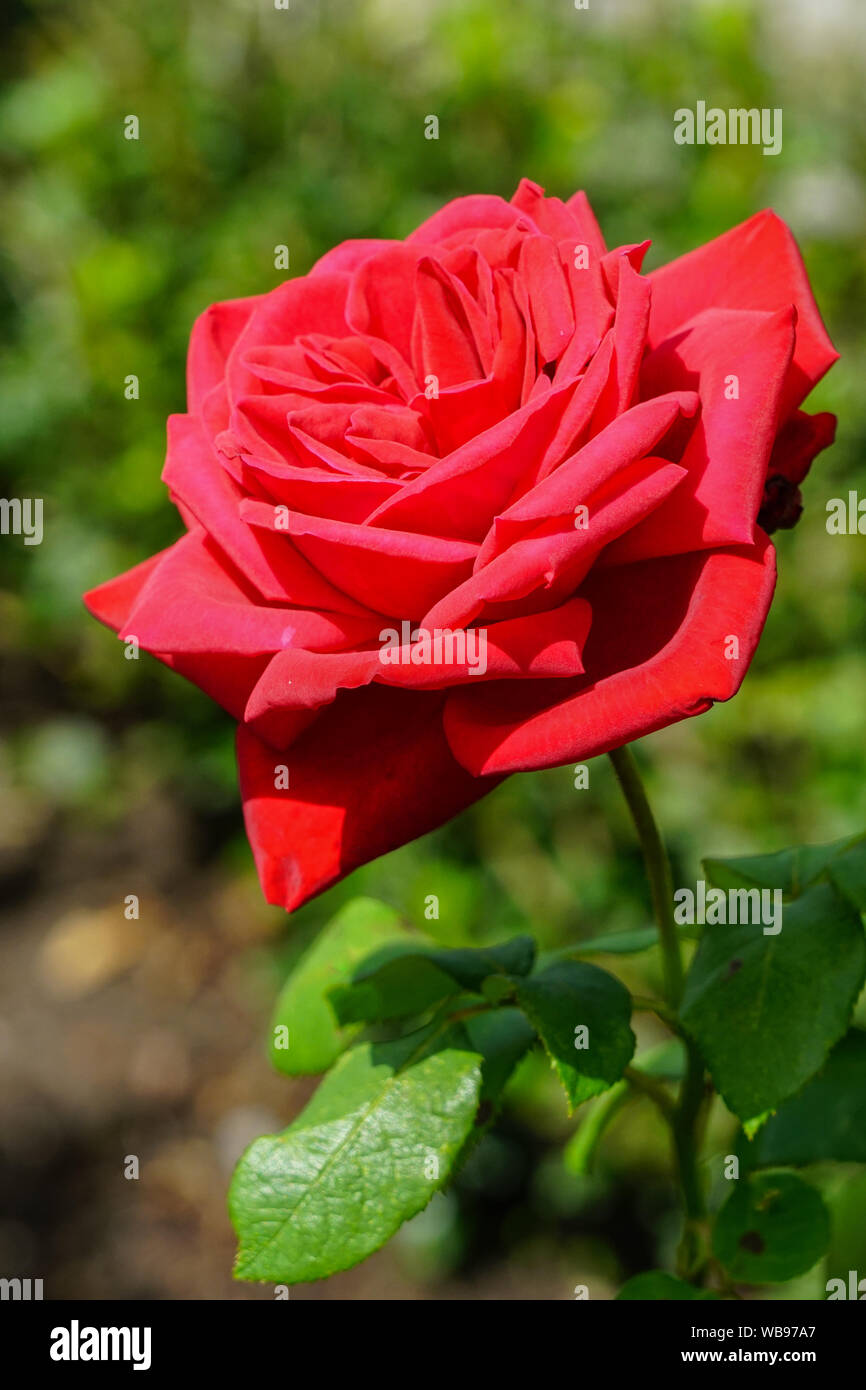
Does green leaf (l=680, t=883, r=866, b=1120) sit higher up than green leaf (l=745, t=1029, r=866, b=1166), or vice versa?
green leaf (l=680, t=883, r=866, b=1120)

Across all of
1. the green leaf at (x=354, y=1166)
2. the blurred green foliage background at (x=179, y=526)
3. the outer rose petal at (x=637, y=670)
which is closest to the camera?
the outer rose petal at (x=637, y=670)

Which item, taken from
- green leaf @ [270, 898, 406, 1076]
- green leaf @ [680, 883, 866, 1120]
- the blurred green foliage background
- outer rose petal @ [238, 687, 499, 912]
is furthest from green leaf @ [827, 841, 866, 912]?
the blurred green foliage background

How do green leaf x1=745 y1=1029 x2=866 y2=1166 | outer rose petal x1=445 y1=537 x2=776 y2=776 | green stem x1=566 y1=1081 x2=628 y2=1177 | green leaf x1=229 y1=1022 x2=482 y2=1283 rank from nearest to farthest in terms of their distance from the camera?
outer rose petal x1=445 y1=537 x2=776 y2=776 < green leaf x1=229 y1=1022 x2=482 y2=1283 < green leaf x1=745 y1=1029 x2=866 y2=1166 < green stem x1=566 y1=1081 x2=628 y2=1177

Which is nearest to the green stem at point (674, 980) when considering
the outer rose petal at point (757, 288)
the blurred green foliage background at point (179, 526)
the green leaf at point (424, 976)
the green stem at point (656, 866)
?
the green stem at point (656, 866)

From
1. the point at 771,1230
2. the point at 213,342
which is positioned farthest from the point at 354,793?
the point at 771,1230

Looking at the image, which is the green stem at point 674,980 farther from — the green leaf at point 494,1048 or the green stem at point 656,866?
the green leaf at point 494,1048

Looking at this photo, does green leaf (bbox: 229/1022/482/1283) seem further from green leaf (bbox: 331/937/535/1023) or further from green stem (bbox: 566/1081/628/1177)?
green stem (bbox: 566/1081/628/1177)

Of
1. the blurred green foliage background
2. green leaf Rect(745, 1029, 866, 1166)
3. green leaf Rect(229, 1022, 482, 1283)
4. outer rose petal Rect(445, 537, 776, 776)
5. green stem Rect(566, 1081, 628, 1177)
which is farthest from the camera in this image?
the blurred green foliage background

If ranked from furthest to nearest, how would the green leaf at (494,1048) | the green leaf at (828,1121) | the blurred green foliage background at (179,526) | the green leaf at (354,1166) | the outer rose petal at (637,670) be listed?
the blurred green foliage background at (179,526) < the green leaf at (828,1121) < the green leaf at (494,1048) < the green leaf at (354,1166) < the outer rose petal at (637,670)

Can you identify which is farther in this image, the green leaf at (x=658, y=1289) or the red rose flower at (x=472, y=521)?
the green leaf at (x=658, y=1289)
